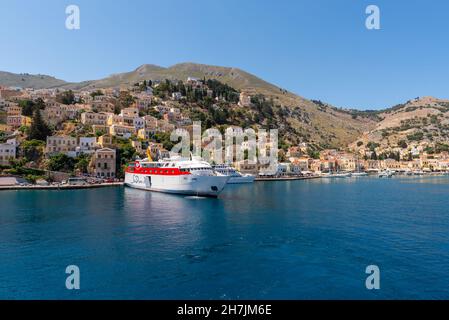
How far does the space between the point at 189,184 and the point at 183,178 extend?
4.36 ft

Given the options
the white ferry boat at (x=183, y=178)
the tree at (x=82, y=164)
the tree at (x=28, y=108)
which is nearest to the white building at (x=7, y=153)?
the tree at (x=82, y=164)

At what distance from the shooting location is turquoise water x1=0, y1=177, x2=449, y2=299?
45.8 feet

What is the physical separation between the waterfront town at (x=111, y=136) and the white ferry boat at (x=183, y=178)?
9.03 metres

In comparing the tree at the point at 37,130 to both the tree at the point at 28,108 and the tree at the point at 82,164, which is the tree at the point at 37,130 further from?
the tree at the point at 28,108

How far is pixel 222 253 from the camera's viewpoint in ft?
61.9

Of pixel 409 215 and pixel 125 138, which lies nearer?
pixel 409 215

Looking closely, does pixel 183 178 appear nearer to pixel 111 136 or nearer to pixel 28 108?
pixel 111 136

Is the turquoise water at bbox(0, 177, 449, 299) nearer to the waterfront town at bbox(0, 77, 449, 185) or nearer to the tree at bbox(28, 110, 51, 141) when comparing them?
the waterfront town at bbox(0, 77, 449, 185)

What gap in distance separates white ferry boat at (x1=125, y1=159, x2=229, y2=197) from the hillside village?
1825 cm

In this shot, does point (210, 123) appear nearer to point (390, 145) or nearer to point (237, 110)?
point (237, 110)

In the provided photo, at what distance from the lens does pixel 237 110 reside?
5089 inches

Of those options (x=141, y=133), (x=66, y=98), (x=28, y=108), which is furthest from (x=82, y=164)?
(x=66, y=98)
